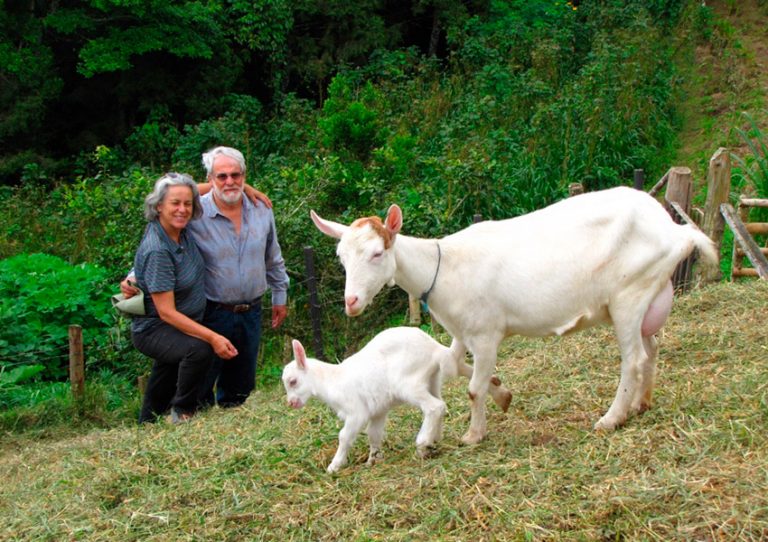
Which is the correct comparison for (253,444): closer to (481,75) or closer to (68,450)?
(68,450)

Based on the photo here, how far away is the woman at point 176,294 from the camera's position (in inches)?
227

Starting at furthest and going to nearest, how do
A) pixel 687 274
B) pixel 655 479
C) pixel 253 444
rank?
pixel 687 274, pixel 253 444, pixel 655 479

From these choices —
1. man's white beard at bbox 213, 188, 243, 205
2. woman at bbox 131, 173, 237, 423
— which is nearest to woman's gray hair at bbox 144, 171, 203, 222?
woman at bbox 131, 173, 237, 423

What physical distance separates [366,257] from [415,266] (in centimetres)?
39

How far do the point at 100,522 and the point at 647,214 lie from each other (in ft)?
10.7

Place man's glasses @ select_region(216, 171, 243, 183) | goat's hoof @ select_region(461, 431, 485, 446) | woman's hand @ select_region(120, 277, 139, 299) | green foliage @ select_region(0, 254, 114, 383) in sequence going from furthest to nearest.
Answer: green foliage @ select_region(0, 254, 114, 383), woman's hand @ select_region(120, 277, 139, 299), man's glasses @ select_region(216, 171, 243, 183), goat's hoof @ select_region(461, 431, 485, 446)

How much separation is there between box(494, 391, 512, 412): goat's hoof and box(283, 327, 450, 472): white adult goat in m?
0.37

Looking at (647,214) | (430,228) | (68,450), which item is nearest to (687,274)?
(430,228)

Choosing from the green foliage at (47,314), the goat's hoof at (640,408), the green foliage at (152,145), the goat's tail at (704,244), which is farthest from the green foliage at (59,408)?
the green foliage at (152,145)

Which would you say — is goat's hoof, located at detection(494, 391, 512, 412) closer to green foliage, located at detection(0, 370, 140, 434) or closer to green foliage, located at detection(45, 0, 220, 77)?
green foliage, located at detection(0, 370, 140, 434)

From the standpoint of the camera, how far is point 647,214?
483cm

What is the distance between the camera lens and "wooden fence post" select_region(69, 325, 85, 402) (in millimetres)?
7660

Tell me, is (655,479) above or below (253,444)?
above

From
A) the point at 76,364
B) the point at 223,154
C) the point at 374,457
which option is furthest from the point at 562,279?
the point at 76,364
